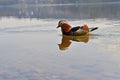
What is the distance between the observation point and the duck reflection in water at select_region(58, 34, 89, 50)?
2561 centimetres

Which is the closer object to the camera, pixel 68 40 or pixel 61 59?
pixel 61 59

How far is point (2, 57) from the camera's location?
21469mm

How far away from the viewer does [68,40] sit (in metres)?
28.9

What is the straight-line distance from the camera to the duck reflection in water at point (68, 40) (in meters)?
25.6

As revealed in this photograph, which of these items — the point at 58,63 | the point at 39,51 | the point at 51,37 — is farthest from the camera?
the point at 51,37

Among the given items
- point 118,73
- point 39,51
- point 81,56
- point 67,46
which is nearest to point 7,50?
point 39,51

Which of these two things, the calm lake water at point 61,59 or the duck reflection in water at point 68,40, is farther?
the duck reflection in water at point 68,40

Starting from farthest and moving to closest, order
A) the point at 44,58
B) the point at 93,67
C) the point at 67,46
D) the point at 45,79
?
1. the point at 67,46
2. the point at 44,58
3. the point at 93,67
4. the point at 45,79

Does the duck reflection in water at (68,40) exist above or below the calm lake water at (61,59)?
below

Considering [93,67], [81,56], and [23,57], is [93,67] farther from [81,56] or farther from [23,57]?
[23,57]

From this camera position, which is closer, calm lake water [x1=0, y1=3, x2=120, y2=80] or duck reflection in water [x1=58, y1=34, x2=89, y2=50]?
calm lake water [x1=0, y1=3, x2=120, y2=80]

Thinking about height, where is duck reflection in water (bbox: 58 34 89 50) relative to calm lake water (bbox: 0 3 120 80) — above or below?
below

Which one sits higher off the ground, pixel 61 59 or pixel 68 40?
pixel 61 59

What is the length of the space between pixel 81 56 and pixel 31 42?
321 inches
